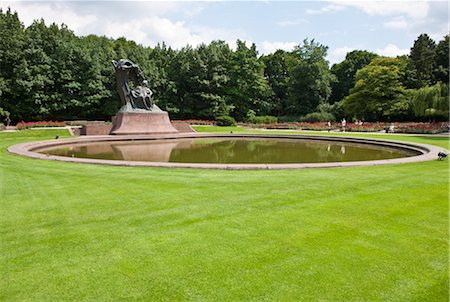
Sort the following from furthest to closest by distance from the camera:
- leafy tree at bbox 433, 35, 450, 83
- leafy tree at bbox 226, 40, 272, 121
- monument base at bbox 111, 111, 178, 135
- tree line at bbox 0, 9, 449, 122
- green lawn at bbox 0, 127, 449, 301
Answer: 1. leafy tree at bbox 226, 40, 272, 121
2. leafy tree at bbox 433, 35, 450, 83
3. tree line at bbox 0, 9, 449, 122
4. monument base at bbox 111, 111, 178, 135
5. green lawn at bbox 0, 127, 449, 301

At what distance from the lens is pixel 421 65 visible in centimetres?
5028

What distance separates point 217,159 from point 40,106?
34507 millimetres

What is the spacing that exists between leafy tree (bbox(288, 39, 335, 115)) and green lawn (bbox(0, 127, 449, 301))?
46774 millimetres

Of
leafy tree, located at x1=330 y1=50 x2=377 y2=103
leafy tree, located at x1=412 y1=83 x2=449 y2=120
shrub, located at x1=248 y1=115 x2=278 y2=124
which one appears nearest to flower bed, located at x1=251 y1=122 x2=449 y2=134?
leafy tree, located at x1=412 y1=83 x2=449 y2=120

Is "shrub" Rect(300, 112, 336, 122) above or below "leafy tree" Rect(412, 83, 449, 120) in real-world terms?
below

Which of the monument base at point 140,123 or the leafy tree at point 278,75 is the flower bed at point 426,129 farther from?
the leafy tree at point 278,75

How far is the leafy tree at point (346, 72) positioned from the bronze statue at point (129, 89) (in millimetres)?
39341

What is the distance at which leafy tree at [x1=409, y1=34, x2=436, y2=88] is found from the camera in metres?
48.4

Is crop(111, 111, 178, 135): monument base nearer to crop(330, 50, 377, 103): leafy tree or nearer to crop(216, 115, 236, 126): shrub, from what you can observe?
crop(216, 115, 236, 126): shrub

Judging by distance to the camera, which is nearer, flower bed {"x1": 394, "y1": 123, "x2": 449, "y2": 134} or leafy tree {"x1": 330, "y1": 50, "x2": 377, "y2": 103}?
flower bed {"x1": 394, "y1": 123, "x2": 449, "y2": 134}

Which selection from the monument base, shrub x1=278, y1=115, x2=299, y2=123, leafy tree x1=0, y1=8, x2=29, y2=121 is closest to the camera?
→ the monument base

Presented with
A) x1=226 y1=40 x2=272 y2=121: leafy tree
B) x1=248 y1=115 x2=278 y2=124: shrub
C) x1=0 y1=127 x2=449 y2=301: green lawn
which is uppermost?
x1=226 y1=40 x2=272 y2=121: leafy tree

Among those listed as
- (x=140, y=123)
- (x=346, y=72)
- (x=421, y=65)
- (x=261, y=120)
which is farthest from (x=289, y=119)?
(x=140, y=123)

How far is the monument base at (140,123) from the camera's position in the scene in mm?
28670
